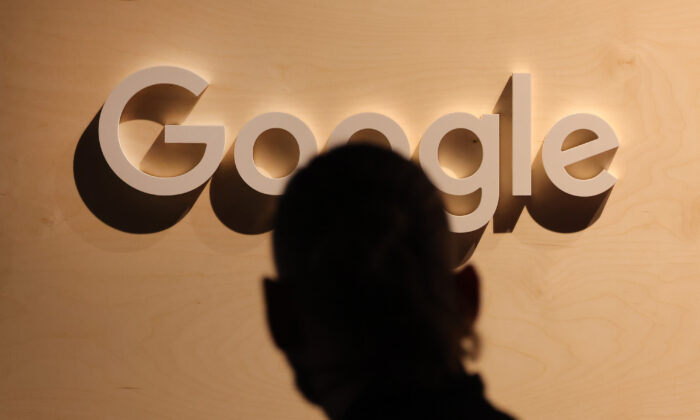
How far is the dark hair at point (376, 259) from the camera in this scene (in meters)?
0.50

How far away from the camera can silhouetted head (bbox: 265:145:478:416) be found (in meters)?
0.50

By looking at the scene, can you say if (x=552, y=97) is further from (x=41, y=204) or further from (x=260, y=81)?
(x=41, y=204)

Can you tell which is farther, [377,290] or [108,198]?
[108,198]

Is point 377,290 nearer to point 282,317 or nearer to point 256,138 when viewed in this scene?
point 282,317

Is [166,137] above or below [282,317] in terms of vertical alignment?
below

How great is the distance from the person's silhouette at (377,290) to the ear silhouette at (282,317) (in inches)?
0.6

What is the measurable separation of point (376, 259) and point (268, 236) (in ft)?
2.87

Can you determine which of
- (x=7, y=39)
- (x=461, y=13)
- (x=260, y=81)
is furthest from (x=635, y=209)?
(x=7, y=39)

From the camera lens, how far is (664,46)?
4.64 feet

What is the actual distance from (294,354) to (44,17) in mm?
1192

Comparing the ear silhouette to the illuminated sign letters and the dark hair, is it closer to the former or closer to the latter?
the dark hair

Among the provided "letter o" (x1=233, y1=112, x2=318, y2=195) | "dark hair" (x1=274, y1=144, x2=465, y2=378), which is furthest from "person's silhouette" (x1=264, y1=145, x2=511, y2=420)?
"letter o" (x1=233, y1=112, x2=318, y2=195)

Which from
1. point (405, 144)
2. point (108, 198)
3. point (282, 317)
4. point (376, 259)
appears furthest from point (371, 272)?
point (108, 198)

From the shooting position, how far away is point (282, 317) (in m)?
0.56
